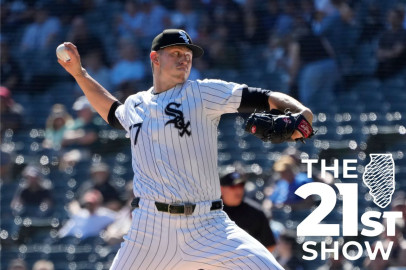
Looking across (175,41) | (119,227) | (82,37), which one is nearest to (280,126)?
(175,41)

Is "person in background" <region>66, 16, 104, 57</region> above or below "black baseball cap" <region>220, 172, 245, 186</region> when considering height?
above

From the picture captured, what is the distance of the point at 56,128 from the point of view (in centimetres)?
852

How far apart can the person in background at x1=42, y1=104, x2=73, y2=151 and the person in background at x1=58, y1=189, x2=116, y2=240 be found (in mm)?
995

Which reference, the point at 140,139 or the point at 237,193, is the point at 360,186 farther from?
the point at 140,139

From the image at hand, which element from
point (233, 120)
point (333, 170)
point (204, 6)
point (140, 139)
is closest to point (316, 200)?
point (333, 170)

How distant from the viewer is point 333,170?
7.46 meters

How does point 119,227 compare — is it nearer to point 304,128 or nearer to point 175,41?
point 175,41

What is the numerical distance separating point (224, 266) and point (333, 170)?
3.89 metres

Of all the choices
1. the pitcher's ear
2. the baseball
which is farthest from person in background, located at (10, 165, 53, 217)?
the pitcher's ear

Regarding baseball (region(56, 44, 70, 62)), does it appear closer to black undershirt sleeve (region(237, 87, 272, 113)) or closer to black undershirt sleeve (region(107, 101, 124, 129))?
black undershirt sleeve (region(107, 101, 124, 129))

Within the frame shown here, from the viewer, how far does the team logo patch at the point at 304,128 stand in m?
3.58

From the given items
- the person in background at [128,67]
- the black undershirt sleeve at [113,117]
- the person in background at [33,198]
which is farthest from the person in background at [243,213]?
the person in background at [128,67]

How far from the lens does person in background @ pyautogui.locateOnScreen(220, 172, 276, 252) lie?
5.57m

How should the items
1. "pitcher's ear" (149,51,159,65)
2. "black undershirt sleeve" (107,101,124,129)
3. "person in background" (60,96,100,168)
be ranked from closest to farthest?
"pitcher's ear" (149,51,159,65) < "black undershirt sleeve" (107,101,124,129) < "person in background" (60,96,100,168)
